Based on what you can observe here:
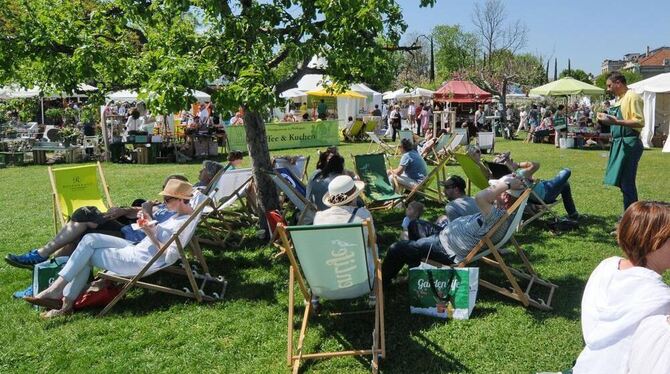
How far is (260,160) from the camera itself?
7.06m

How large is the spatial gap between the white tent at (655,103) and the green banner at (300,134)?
1021 cm

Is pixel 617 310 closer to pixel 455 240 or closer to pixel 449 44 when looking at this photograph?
pixel 455 240

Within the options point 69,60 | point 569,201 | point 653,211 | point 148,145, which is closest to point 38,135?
point 148,145

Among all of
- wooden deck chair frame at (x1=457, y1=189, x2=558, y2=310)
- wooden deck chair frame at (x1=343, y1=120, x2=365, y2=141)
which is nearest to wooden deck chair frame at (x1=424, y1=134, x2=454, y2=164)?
wooden deck chair frame at (x1=457, y1=189, x2=558, y2=310)

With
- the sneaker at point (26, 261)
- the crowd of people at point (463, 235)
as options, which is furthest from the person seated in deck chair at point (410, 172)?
the sneaker at point (26, 261)

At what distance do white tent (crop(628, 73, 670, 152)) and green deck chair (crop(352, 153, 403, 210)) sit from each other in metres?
13.2

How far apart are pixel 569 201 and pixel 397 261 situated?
3.63 metres

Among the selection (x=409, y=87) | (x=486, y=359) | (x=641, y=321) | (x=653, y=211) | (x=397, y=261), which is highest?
(x=409, y=87)

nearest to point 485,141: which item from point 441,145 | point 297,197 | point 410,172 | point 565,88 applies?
point 441,145

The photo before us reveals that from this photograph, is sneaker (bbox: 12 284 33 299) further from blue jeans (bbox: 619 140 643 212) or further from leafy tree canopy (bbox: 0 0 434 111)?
blue jeans (bbox: 619 140 643 212)

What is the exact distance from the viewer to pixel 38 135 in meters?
20.6

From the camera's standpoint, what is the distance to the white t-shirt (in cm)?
206

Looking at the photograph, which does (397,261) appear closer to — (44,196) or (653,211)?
(653,211)

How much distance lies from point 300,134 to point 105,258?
14485 millimetres
